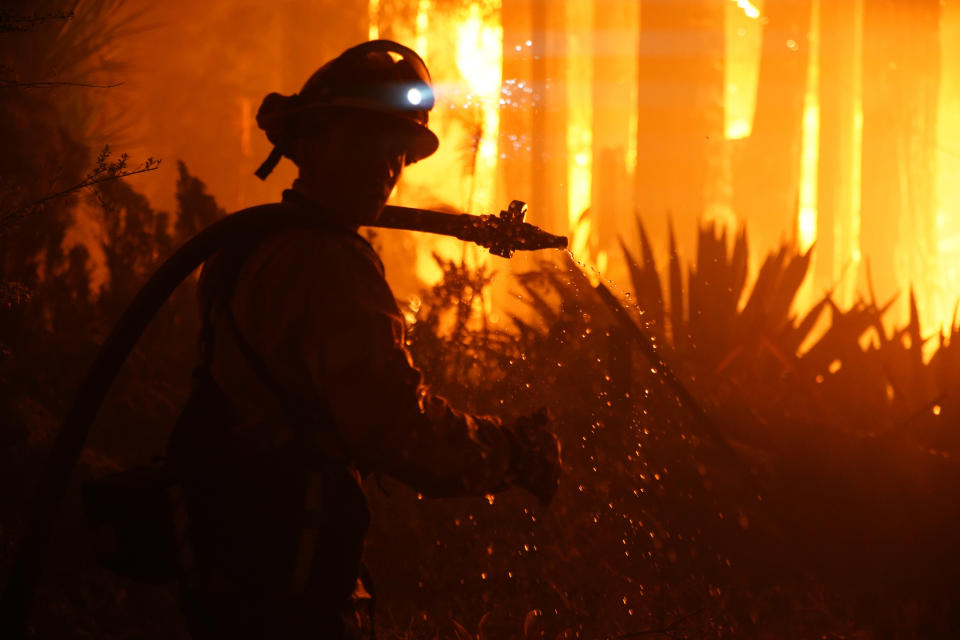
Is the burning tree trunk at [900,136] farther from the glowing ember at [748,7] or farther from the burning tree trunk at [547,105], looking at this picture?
the burning tree trunk at [547,105]

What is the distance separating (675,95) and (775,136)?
33.8ft

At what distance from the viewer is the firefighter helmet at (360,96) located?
1622 mm

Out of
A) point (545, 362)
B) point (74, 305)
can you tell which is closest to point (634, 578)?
point (545, 362)

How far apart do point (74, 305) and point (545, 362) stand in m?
2.80

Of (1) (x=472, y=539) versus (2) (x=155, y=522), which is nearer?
(2) (x=155, y=522)

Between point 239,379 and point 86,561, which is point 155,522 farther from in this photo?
point 86,561

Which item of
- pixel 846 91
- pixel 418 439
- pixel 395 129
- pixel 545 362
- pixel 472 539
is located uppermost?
pixel 846 91

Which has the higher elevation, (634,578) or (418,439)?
(418,439)

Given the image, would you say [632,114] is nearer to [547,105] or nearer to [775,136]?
[775,136]

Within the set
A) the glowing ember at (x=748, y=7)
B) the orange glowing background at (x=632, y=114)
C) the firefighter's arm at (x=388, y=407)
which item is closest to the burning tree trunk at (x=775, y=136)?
the orange glowing background at (x=632, y=114)

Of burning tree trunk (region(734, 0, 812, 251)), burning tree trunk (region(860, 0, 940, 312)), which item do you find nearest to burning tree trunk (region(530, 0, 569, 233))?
burning tree trunk (region(860, 0, 940, 312))

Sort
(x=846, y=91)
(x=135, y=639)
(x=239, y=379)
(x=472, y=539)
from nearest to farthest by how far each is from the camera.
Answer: (x=239, y=379) < (x=135, y=639) < (x=472, y=539) < (x=846, y=91)

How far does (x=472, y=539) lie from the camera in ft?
12.7

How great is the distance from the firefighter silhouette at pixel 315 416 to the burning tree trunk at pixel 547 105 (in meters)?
7.56
